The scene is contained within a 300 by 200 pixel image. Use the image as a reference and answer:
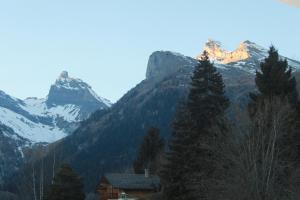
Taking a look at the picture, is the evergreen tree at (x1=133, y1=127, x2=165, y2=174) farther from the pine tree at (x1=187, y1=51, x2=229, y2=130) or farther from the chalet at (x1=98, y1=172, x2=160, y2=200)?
the pine tree at (x1=187, y1=51, x2=229, y2=130)

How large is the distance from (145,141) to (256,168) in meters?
51.0

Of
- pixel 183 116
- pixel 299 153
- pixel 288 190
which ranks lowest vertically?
pixel 288 190

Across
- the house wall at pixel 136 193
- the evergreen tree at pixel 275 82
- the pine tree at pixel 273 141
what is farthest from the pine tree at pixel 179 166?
the house wall at pixel 136 193

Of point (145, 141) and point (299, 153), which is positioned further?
point (145, 141)

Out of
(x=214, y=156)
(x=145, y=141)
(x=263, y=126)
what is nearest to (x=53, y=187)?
(x=145, y=141)

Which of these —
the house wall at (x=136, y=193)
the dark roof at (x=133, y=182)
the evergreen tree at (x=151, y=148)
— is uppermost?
the evergreen tree at (x=151, y=148)

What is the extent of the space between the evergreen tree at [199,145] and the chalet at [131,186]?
72.0 feet

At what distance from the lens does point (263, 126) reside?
41.7 meters

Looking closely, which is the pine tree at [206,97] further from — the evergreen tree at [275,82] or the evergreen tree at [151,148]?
the evergreen tree at [151,148]

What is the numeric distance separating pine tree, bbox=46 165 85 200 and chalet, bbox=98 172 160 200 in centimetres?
492

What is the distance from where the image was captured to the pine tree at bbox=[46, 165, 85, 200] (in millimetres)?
68875

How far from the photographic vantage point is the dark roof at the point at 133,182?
73.5 metres

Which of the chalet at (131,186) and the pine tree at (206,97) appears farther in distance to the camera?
the chalet at (131,186)

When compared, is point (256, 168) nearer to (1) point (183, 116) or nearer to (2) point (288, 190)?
(2) point (288, 190)
